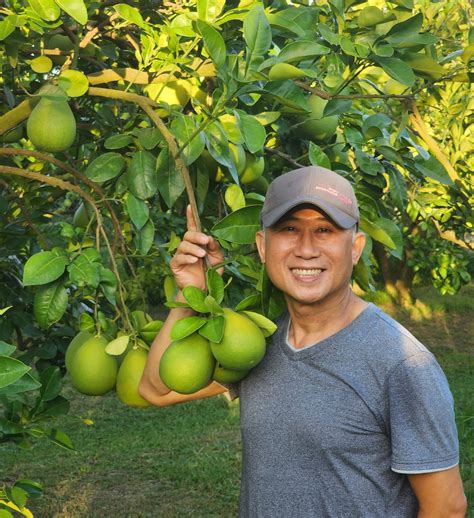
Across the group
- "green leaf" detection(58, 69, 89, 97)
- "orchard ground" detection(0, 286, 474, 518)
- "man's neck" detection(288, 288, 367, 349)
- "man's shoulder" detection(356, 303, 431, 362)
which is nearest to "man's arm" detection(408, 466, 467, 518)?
"man's shoulder" detection(356, 303, 431, 362)

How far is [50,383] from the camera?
238cm

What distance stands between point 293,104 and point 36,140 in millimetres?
520

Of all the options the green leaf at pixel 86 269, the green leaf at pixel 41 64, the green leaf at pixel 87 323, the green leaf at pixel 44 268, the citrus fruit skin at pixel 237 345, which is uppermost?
the green leaf at pixel 41 64

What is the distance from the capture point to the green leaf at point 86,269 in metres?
1.61

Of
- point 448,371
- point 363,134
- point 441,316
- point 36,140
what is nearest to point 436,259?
point 448,371

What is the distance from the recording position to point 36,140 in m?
1.79

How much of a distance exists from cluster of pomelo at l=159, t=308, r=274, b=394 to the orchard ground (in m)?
3.00

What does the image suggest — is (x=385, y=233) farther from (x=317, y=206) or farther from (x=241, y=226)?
(x=241, y=226)

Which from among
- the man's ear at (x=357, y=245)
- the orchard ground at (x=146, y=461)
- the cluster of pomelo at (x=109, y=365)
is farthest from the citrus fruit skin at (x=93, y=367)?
the orchard ground at (x=146, y=461)

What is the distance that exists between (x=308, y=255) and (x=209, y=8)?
514mm

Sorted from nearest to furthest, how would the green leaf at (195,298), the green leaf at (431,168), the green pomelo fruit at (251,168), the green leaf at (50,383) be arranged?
the green leaf at (195,298)
the green pomelo fruit at (251,168)
the green leaf at (431,168)
the green leaf at (50,383)

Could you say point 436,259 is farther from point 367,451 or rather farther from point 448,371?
point 367,451

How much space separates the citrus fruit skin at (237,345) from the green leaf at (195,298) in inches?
1.8

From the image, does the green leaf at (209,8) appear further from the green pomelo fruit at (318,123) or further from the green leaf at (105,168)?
the green pomelo fruit at (318,123)
